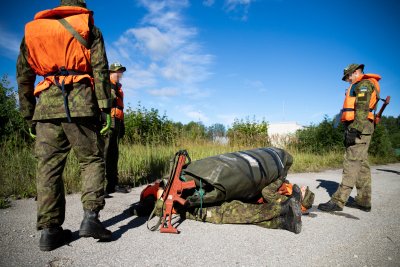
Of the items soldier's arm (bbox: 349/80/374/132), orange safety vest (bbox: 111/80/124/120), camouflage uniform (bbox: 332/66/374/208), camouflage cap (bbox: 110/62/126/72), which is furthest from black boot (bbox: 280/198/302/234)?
camouflage cap (bbox: 110/62/126/72)

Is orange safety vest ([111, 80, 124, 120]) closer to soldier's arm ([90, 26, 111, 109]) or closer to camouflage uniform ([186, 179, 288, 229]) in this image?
soldier's arm ([90, 26, 111, 109])

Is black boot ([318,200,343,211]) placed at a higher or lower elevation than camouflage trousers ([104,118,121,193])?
lower

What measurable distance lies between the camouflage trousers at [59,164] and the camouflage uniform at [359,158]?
11.1 feet

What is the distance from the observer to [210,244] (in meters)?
2.34

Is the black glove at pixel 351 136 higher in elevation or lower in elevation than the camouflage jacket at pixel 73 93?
lower

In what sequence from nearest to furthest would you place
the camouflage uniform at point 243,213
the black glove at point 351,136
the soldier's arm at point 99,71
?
the soldier's arm at point 99,71 → the camouflage uniform at point 243,213 → the black glove at point 351,136

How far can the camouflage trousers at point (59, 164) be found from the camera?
2166mm

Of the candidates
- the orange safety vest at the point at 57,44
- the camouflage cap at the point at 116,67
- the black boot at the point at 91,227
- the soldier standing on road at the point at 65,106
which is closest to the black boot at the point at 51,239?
the soldier standing on road at the point at 65,106

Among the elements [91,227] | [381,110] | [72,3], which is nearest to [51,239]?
[91,227]

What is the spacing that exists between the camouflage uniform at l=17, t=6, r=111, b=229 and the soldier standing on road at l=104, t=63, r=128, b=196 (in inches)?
80.9

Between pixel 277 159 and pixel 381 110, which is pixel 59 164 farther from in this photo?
pixel 381 110

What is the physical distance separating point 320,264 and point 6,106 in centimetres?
1094

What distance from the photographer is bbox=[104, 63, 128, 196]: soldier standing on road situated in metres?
4.39

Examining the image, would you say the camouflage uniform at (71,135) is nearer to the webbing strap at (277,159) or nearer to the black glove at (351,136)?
the webbing strap at (277,159)
